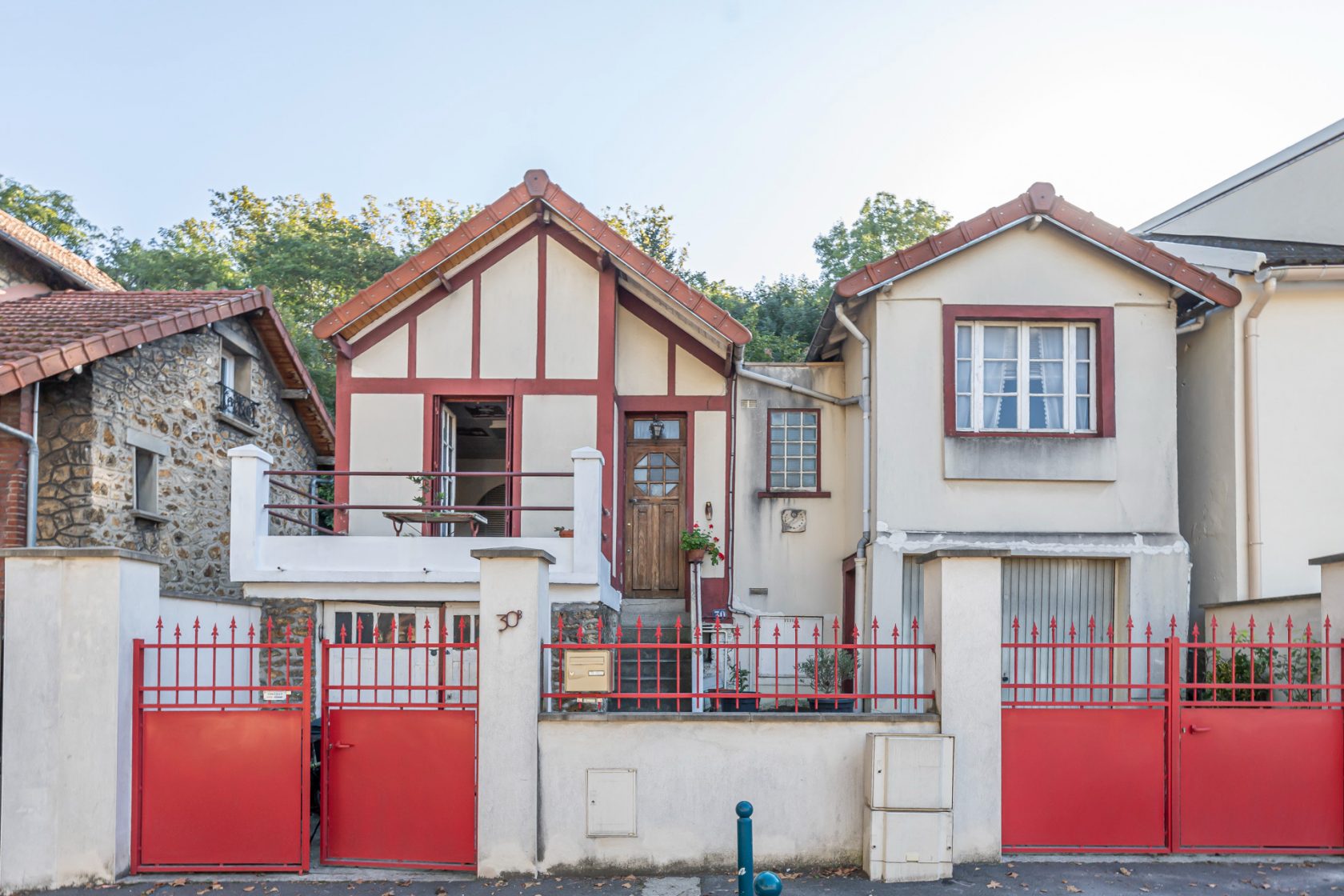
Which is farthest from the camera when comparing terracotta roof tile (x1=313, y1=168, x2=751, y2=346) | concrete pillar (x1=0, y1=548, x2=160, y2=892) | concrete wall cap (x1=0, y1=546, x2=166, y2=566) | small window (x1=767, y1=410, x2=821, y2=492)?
small window (x1=767, y1=410, x2=821, y2=492)

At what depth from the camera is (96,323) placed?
13.9 meters

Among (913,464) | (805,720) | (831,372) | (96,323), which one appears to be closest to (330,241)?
(96,323)

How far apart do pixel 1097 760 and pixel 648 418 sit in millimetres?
7854

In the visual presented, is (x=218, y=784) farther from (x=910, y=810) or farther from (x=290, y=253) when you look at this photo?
(x=290, y=253)

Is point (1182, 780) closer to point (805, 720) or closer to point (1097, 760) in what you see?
point (1097, 760)

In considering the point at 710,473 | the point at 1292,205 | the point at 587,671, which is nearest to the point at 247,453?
the point at 587,671

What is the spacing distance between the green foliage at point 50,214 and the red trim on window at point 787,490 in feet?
67.2

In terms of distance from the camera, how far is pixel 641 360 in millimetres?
15031

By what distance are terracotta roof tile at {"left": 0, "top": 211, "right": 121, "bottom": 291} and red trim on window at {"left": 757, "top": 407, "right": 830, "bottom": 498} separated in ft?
35.2

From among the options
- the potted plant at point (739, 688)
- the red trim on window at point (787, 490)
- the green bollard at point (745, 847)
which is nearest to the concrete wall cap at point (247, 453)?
the potted plant at point (739, 688)

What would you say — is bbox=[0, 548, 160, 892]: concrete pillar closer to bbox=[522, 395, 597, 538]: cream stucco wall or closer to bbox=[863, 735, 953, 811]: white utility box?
bbox=[863, 735, 953, 811]: white utility box

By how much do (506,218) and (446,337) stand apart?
1765 mm

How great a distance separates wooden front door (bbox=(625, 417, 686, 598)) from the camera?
15.0 meters

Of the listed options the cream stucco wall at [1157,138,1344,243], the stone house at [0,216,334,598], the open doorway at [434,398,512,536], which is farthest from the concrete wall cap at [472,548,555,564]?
the cream stucco wall at [1157,138,1344,243]
